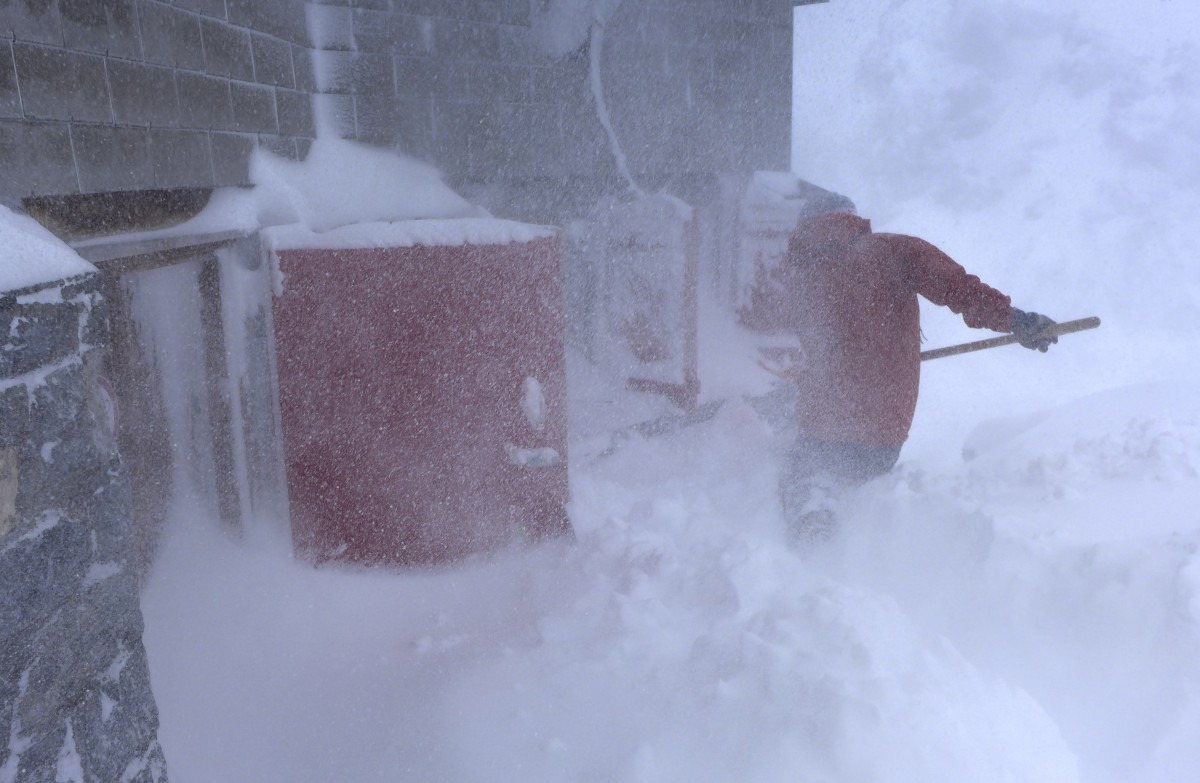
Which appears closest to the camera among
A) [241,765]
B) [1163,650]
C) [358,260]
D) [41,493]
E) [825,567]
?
[41,493]

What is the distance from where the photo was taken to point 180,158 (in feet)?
9.45

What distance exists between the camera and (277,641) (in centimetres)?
294

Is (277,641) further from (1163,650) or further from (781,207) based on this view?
(781,207)

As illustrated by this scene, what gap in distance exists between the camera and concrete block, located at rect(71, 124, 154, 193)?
7.59 ft

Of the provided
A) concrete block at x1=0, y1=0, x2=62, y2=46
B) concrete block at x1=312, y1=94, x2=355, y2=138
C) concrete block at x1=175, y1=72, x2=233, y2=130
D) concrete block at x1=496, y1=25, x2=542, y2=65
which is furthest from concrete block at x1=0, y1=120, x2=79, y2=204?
concrete block at x1=496, y1=25, x2=542, y2=65

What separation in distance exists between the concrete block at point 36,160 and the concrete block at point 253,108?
44.4 inches

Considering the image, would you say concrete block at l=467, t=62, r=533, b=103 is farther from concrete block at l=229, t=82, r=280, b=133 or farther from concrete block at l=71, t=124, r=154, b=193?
concrete block at l=71, t=124, r=154, b=193

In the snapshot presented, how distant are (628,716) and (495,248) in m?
1.81

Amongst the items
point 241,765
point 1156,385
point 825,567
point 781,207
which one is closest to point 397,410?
point 241,765

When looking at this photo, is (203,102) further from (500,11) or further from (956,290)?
(956,290)

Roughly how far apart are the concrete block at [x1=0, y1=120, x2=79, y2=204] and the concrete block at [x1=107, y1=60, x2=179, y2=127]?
0.97ft

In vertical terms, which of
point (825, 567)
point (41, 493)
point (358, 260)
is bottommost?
point (825, 567)

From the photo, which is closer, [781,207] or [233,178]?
[233,178]

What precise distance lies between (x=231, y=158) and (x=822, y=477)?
9.12ft
